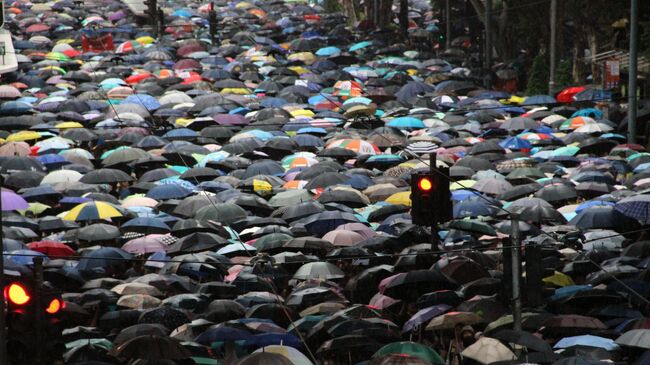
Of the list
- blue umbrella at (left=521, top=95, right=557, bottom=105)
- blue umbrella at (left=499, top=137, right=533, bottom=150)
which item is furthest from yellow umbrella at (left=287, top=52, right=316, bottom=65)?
blue umbrella at (left=499, top=137, right=533, bottom=150)

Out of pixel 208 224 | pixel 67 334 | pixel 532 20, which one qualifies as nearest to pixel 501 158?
pixel 208 224

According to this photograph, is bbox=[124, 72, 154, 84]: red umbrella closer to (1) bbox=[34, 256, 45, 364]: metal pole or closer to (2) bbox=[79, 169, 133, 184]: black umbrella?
(2) bbox=[79, 169, 133, 184]: black umbrella

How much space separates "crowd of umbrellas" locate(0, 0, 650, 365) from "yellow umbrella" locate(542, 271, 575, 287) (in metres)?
0.03

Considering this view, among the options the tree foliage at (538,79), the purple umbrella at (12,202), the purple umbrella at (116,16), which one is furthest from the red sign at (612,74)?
the purple umbrella at (116,16)

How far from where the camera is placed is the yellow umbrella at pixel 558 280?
22047mm

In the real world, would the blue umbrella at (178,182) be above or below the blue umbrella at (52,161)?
below

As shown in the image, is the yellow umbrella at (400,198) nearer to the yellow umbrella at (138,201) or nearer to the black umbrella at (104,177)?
the yellow umbrella at (138,201)

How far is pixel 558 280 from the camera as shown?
72.4 ft

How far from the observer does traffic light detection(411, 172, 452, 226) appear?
2077 centimetres

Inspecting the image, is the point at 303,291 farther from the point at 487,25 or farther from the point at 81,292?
the point at 487,25

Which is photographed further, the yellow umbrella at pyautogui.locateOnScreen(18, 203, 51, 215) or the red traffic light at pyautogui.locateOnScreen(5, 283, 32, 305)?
the yellow umbrella at pyautogui.locateOnScreen(18, 203, 51, 215)

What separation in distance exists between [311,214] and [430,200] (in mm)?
6920

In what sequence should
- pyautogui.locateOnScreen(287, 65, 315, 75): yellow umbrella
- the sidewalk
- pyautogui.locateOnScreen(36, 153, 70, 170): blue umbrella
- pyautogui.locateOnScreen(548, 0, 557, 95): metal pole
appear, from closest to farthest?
the sidewalk
pyautogui.locateOnScreen(36, 153, 70, 170): blue umbrella
pyautogui.locateOnScreen(548, 0, 557, 95): metal pole
pyautogui.locateOnScreen(287, 65, 315, 75): yellow umbrella

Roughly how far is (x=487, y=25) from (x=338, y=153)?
21.6 metres
